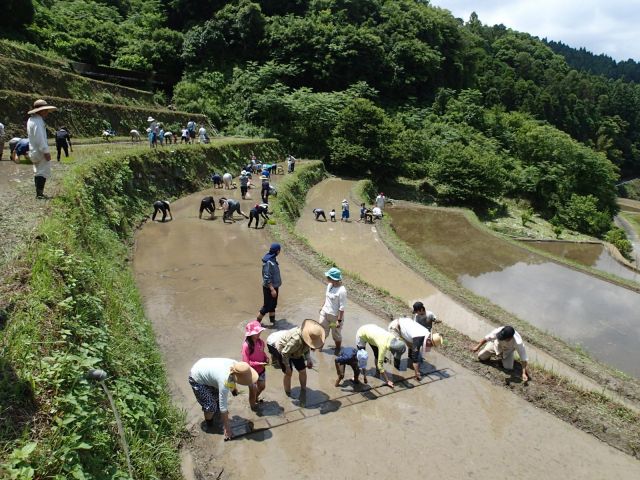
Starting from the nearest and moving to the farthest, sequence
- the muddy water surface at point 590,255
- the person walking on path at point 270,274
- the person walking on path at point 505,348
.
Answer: the person walking on path at point 505,348, the person walking on path at point 270,274, the muddy water surface at point 590,255

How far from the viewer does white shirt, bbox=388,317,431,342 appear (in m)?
7.84

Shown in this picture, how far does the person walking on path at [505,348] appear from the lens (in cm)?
833

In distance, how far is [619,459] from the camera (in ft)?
22.2

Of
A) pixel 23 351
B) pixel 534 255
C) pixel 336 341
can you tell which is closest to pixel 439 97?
pixel 534 255

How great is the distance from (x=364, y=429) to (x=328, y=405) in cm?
71

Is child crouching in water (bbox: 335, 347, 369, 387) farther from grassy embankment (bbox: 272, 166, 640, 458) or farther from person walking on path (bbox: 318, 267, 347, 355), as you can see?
grassy embankment (bbox: 272, 166, 640, 458)

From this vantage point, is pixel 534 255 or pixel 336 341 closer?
pixel 336 341

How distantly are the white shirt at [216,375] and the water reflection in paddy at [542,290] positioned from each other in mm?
10483

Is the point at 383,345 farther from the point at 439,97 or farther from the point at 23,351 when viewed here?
the point at 439,97

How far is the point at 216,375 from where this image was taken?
18.8ft

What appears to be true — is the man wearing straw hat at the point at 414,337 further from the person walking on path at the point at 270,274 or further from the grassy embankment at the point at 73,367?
the grassy embankment at the point at 73,367

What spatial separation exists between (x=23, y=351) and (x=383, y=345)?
4924mm

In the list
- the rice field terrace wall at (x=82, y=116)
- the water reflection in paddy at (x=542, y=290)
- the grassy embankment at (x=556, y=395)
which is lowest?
the water reflection in paddy at (x=542, y=290)

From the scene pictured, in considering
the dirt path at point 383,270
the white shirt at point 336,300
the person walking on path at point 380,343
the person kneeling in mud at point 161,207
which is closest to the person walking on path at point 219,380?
the person walking on path at point 380,343
